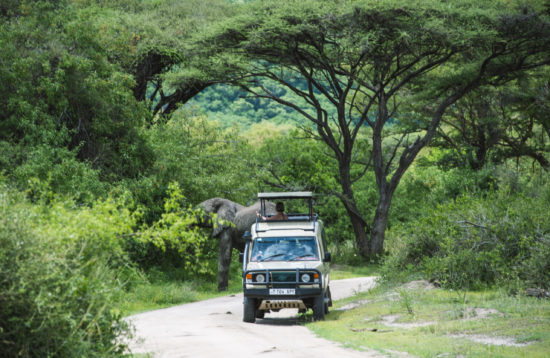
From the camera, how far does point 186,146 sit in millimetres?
25656

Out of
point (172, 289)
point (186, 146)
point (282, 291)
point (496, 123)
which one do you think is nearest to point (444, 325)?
point (282, 291)

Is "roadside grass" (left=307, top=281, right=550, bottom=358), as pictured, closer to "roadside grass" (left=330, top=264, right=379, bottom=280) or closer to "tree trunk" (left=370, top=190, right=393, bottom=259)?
"roadside grass" (left=330, top=264, right=379, bottom=280)

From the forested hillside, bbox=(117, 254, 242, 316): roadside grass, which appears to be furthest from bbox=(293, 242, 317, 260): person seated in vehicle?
bbox=(117, 254, 242, 316): roadside grass

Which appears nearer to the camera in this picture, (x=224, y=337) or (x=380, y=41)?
(x=224, y=337)

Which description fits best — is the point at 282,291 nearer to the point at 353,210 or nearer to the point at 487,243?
the point at 487,243

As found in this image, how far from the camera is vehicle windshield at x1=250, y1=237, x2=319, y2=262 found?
1450 centimetres

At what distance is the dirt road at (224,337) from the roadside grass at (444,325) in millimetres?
570

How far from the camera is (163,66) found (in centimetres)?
3400

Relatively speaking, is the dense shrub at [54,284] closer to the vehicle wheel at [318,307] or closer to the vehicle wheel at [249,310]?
the vehicle wheel at [249,310]

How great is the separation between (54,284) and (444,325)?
23.3 feet

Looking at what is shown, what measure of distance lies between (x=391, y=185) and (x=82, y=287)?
23.8 meters

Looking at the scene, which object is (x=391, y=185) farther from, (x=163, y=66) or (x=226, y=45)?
(x=163, y=66)

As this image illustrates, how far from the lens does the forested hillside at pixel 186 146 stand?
7.42m

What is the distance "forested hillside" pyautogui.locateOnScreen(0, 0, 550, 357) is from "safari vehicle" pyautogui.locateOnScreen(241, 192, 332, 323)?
48.0 inches
